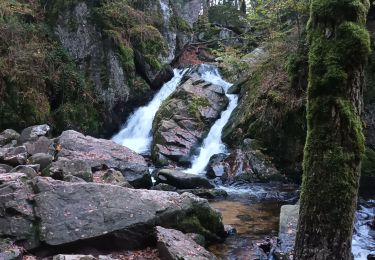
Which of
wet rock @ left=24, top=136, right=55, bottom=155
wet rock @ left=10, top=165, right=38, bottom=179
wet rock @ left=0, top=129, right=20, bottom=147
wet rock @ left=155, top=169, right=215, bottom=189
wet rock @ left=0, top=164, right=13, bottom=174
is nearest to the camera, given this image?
wet rock @ left=10, top=165, right=38, bottom=179

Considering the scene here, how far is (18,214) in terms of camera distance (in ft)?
20.9

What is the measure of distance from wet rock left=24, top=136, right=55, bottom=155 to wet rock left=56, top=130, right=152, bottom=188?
299 mm

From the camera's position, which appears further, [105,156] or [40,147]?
[105,156]

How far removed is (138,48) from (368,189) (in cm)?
1145

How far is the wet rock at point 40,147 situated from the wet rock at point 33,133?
754mm

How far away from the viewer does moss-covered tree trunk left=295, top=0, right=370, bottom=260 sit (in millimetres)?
3736

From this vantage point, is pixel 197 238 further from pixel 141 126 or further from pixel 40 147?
pixel 141 126

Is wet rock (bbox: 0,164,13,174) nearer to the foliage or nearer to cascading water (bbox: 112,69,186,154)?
the foliage

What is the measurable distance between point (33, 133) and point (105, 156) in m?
2.52

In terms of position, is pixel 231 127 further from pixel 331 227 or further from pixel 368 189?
pixel 331 227

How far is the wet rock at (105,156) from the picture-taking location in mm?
11062

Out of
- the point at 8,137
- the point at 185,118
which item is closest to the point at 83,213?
the point at 8,137

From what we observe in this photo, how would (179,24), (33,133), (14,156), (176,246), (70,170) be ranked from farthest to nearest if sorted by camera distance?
(179,24) < (33,133) < (14,156) < (70,170) < (176,246)

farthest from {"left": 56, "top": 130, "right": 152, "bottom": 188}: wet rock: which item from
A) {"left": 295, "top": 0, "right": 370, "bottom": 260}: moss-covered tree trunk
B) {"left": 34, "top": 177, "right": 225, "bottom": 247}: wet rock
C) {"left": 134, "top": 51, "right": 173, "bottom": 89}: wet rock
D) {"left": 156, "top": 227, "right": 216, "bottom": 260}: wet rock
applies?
{"left": 295, "top": 0, "right": 370, "bottom": 260}: moss-covered tree trunk
